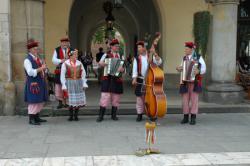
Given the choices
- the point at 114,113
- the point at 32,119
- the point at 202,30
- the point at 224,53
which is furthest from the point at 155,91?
the point at 202,30

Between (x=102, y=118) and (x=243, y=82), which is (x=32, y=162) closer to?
(x=102, y=118)

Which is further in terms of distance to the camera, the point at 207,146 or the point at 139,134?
the point at 139,134

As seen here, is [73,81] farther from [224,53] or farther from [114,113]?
[224,53]

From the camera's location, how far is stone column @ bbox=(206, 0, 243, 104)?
10570 millimetres

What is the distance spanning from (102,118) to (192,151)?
298cm

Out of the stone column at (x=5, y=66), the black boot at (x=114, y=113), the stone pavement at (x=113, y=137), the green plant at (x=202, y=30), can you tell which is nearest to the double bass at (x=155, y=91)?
the stone pavement at (x=113, y=137)

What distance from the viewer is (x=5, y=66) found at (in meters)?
9.58

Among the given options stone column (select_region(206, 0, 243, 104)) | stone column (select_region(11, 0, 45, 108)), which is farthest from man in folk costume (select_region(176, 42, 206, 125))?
stone column (select_region(11, 0, 45, 108))

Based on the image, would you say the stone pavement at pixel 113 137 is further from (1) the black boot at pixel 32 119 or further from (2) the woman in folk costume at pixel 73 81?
(2) the woman in folk costume at pixel 73 81

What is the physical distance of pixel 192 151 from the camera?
6664 mm

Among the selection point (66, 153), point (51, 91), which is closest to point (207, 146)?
point (66, 153)

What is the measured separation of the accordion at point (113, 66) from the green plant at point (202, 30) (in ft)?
11.8

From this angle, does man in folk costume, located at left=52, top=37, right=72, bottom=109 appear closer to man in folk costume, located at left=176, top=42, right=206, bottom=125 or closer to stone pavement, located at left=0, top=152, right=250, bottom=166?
man in folk costume, located at left=176, top=42, right=206, bottom=125

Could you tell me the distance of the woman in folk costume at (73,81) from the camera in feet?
29.2
